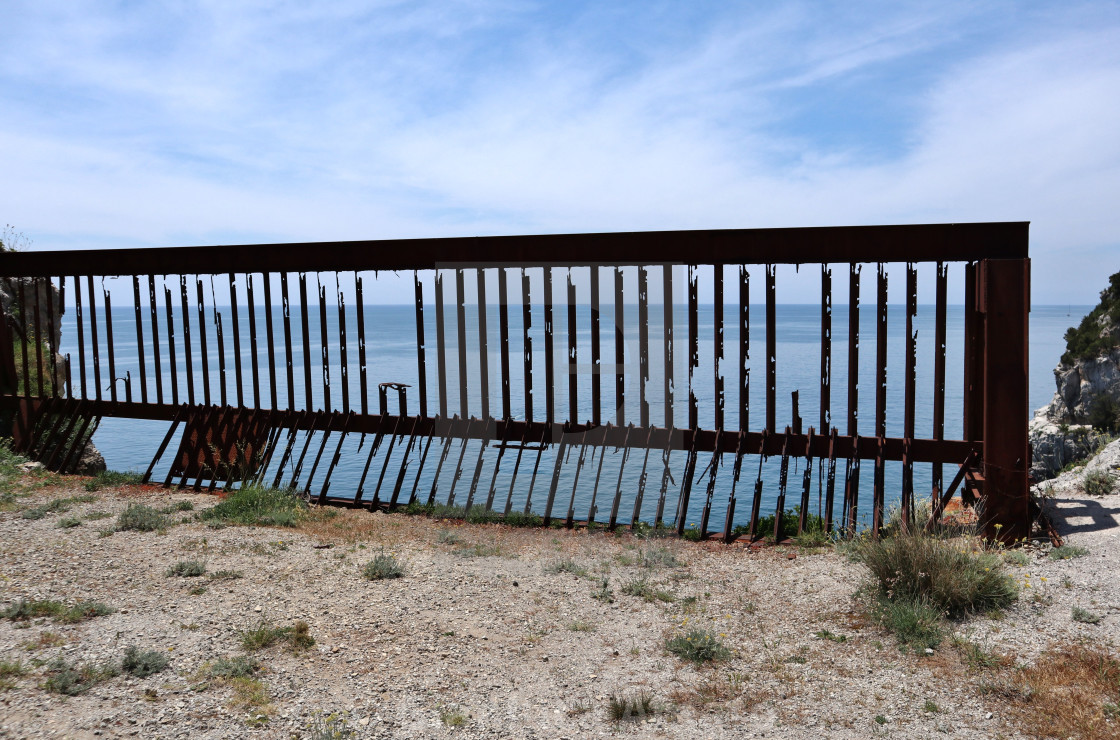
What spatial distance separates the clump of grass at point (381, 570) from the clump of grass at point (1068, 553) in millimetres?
6773

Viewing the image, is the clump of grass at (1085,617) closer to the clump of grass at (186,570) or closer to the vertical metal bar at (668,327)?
the vertical metal bar at (668,327)

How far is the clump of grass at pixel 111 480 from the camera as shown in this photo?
1167 centimetres

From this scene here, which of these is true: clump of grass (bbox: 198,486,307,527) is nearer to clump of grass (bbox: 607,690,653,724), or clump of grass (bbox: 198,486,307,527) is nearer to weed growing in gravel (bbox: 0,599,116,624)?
weed growing in gravel (bbox: 0,599,116,624)

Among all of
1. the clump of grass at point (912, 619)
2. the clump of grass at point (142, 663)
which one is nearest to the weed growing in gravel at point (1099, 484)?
the clump of grass at point (912, 619)

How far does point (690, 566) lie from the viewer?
7875 millimetres

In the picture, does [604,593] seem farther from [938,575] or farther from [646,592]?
[938,575]

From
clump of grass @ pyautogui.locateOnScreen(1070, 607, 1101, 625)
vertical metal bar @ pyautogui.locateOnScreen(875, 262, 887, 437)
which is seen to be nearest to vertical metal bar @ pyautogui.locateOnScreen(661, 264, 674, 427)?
vertical metal bar @ pyautogui.locateOnScreen(875, 262, 887, 437)

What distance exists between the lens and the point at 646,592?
6.87 m

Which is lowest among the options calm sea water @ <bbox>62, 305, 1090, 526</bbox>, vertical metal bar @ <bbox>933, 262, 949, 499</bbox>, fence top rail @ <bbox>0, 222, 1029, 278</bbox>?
calm sea water @ <bbox>62, 305, 1090, 526</bbox>

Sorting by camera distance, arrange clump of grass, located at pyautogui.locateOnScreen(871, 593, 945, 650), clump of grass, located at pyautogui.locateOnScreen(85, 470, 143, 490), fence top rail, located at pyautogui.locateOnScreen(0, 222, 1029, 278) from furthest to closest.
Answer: clump of grass, located at pyautogui.locateOnScreen(85, 470, 143, 490) < fence top rail, located at pyautogui.locateOnScreen(0, 222, 1029, 278) < clump of grass, located at pyautogui.locateOnScreen(871, 593, 945, 650)

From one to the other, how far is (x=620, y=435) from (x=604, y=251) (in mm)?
2655

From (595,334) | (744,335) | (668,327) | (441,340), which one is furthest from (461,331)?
(744,335)

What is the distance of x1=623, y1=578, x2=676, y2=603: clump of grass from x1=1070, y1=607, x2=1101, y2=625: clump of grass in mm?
3304

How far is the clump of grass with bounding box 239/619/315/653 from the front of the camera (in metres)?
5.73
